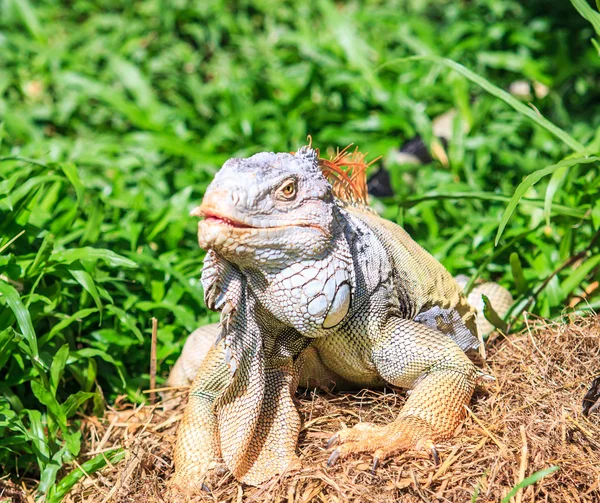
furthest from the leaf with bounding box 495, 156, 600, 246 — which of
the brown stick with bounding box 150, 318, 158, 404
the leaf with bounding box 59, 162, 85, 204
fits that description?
the leaf with bounding box 59, 162, 85, 204

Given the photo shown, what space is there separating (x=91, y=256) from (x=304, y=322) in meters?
1.49

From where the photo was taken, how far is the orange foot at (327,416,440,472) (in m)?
2.62

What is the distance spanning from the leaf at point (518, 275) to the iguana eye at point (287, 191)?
1.59m

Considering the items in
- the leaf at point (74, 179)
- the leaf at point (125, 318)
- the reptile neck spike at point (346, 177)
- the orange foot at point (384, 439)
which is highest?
the reptile neck spike at point (346, 177)

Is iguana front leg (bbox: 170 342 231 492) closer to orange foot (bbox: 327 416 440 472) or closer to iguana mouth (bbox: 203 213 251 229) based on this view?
orange foot (bbox: 327 416 440 472)

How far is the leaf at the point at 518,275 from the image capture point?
3.76 metres

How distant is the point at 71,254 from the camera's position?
367cm

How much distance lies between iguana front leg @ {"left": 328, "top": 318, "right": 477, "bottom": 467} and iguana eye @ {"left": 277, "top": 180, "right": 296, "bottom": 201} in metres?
0.67

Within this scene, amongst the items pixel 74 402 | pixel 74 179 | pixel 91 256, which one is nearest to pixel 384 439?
pixel 74 402

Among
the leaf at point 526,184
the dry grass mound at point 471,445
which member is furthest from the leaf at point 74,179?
the leaf at point 526,184

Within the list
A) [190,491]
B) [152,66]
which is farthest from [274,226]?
[152,66]

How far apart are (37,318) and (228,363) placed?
47.0 inches

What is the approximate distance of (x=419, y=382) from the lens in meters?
2.88

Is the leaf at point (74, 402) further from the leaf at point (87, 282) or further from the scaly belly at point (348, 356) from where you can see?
the scaly belly at point (348, 356)
